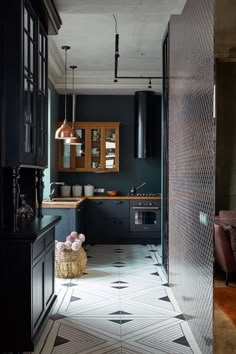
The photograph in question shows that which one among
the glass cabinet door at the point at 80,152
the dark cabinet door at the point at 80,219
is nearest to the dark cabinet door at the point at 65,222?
the dark cabinet door at the point at 80,219

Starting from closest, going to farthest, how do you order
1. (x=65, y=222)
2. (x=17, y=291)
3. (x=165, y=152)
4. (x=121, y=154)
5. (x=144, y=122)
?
(x=17, y=291), (x=165, y=152), (x=65, y=222), (x=144, y=122), (x=121, y=154)

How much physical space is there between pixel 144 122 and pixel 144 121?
0.06 ft

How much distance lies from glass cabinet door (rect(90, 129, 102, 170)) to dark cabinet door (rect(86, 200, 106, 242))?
2.55ft

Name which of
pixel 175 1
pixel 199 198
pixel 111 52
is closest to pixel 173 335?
pixel 199 198

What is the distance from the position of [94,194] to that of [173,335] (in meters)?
5.26

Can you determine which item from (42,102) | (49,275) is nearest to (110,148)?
(42,102)

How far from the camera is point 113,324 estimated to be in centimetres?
365

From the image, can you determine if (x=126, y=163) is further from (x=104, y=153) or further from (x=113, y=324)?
(x=113, y=324)

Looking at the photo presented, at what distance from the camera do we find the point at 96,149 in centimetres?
831

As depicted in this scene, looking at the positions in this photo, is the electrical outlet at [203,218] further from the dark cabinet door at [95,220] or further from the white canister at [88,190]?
the white canister at [88,190]

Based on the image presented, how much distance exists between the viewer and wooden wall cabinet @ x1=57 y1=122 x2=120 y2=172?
Answer: 324 inches

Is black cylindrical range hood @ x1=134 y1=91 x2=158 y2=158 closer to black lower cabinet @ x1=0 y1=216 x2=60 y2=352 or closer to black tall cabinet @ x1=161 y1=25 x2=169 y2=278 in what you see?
black tall cabinet @ x1=161 y1=25 x2=169 y2=278

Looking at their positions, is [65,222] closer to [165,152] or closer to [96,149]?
[165,152]

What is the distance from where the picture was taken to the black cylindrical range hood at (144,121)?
8078 mm
